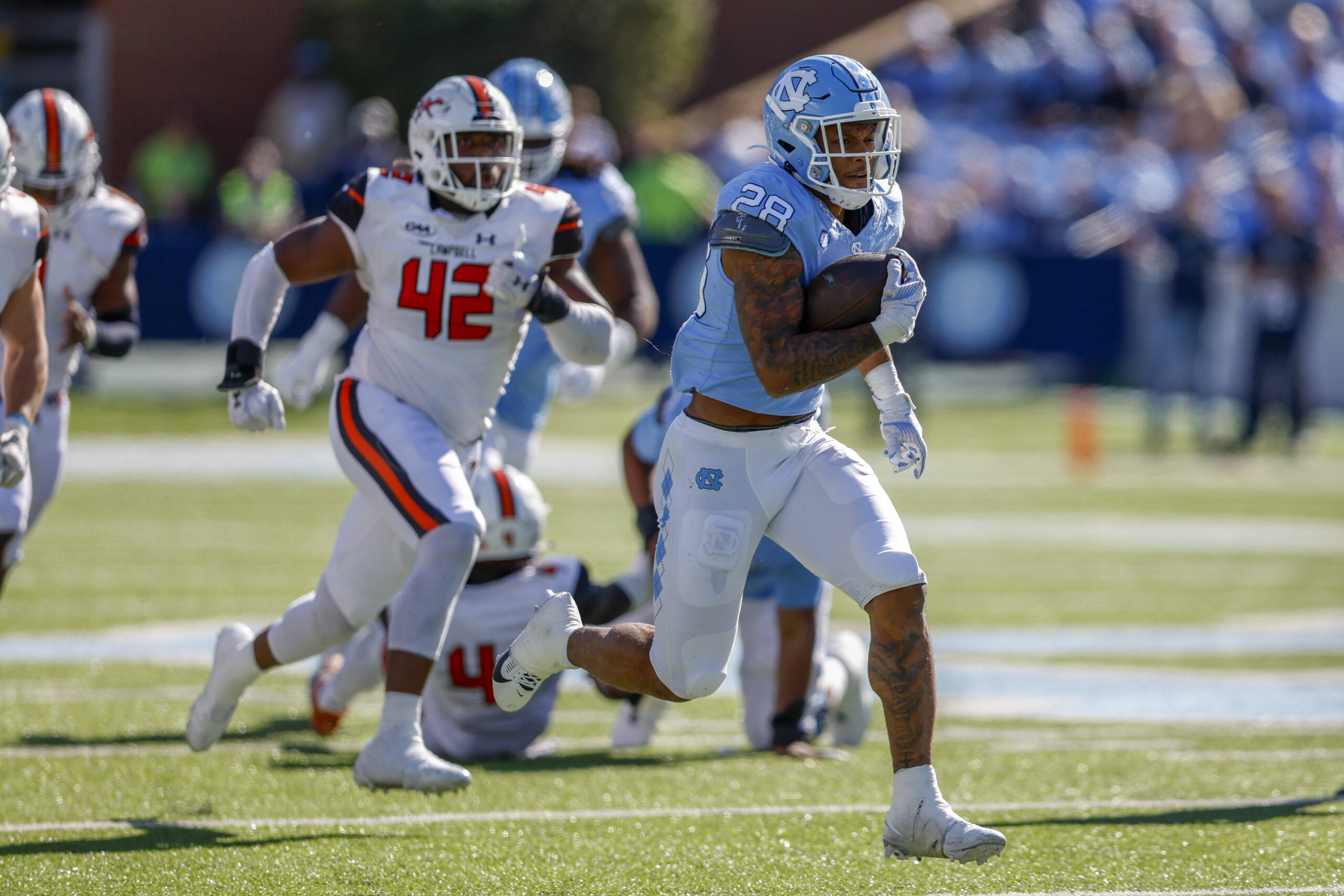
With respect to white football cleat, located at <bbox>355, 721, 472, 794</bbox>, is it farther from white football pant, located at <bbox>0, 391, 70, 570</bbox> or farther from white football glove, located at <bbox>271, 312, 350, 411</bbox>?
white football pant, located at <bbox>0, 391, 70, 570</bbox>

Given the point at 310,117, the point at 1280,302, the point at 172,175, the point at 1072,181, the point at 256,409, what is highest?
the point at 310,117

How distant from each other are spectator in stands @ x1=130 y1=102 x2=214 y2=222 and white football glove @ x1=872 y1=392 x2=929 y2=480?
1733 centimetres

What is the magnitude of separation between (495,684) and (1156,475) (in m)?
9.99

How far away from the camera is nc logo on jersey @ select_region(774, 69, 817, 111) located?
14.1 ft

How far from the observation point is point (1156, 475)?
1391cm

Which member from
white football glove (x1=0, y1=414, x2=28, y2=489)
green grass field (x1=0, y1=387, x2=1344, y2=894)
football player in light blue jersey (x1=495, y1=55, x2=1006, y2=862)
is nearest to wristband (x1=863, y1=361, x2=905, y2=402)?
football player in light blue jersey (x1=495, y1=55, x2=1006, y2=862)

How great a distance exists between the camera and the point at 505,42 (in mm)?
22906

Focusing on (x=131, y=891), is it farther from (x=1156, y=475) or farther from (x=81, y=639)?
(x=1156, y=475)

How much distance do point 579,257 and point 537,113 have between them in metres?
0.58

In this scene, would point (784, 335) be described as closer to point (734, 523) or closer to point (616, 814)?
point (734, 523)

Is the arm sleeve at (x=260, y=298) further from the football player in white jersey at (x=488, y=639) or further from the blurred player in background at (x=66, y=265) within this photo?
the blurred player in background at (x=66, y=265)

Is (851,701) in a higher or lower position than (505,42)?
lower

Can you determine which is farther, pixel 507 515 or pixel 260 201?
pixel 260 201

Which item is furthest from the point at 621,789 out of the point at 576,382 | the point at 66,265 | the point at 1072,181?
the point at 1072,181
